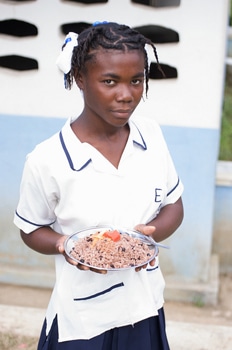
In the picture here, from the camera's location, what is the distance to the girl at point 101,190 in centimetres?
159

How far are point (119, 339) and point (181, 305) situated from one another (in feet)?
6.80

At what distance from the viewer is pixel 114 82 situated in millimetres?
1566

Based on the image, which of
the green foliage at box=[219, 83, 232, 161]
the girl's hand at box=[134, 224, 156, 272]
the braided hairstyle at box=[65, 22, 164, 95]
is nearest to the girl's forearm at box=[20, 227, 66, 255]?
the girl's hand at box=[134, 224, 156, 272]

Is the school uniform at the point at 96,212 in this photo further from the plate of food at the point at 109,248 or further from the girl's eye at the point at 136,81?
the girl's eye at the point at 136,81

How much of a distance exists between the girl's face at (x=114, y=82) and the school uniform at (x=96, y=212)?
0.14 meters

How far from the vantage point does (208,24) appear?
10.5ft

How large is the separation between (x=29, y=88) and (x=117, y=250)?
2.04 metres

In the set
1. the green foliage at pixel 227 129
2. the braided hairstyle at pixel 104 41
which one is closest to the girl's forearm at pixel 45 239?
the braided hairstyle at pixel 104 41

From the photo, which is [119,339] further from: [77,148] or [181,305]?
[181,305]

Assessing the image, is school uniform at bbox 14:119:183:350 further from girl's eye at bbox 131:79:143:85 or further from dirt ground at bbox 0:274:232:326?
dirt ground at bbox 0:274:232:326

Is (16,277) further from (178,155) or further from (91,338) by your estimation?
(91,338)

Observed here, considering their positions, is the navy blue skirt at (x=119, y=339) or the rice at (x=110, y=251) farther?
the navy blue skirt at (x=119, y=339)

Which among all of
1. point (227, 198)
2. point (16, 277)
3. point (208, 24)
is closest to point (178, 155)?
point (227, 198)

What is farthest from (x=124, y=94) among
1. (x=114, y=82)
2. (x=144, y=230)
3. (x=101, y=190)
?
(x=144, y=230)
